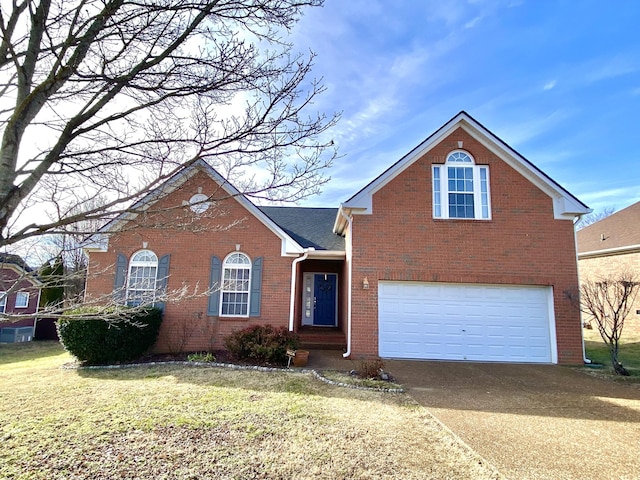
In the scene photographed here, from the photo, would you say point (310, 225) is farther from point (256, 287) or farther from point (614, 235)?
point (614, 235)

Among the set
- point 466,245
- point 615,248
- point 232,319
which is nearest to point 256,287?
point 232,319

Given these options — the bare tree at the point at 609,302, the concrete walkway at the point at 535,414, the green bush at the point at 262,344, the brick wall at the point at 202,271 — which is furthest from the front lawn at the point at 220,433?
the bare tree at the point at 609,302

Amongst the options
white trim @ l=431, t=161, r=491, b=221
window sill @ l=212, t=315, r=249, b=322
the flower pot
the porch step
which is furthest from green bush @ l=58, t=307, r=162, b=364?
white trim @ l=431, t=161, r=491, b=221

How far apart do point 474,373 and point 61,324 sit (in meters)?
11.0

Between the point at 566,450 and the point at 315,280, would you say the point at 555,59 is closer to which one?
the point at 566,450

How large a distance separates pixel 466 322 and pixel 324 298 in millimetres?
6715

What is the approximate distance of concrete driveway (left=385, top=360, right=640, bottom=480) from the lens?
4.13 meters

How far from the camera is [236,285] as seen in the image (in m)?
11.4

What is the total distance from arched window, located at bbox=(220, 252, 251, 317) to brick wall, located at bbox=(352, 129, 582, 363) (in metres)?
3.68

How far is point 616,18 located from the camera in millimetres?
8031

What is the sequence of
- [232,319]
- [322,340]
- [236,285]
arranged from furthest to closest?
[322,340] → [236,285] → [232,319]

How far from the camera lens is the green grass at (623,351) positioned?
9.69 meters

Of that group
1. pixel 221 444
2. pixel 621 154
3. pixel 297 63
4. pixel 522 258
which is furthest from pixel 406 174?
pixel 621 154

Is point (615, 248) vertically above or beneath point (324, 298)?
above
